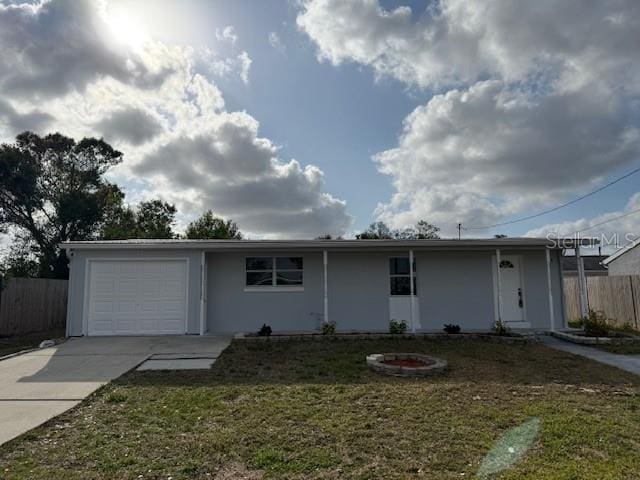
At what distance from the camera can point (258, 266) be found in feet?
40.0

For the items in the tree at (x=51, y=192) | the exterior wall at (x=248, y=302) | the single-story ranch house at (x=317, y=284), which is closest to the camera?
the single-story ranch house at (x=317, y=284)

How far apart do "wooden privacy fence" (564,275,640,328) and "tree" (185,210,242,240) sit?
25.0 m

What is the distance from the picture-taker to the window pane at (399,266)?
1234cm

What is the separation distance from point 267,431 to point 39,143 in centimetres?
2594

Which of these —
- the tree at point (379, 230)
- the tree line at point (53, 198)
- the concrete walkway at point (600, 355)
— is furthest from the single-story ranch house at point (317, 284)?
the tree at point (379, 230)

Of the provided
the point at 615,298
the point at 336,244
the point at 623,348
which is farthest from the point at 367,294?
the point at 615,298

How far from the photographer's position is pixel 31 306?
1427cm

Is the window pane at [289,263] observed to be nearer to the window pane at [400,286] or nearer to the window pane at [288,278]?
the window pane at [288,278]

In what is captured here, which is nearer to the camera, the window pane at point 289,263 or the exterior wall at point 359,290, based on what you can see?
the exterior wall at point 359,290

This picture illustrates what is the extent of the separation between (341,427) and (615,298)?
43.5 feet

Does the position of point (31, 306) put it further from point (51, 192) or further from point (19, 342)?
point (51, 192)

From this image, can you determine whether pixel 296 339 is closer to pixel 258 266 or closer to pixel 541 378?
pixel 258 266

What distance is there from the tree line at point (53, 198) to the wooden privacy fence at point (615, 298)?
78.2 feet

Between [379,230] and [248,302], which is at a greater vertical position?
[379,230]
